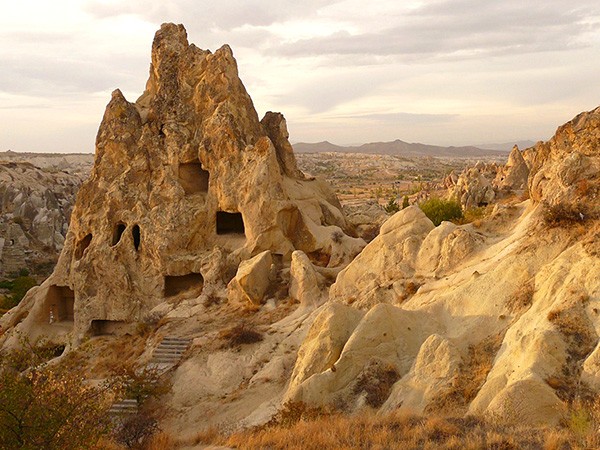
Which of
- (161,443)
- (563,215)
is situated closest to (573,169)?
(563,215)

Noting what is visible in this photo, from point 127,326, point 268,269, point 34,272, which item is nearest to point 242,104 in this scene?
point 268,269

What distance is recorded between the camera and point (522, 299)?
11.5 meters

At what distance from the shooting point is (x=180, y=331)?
18.7 meters

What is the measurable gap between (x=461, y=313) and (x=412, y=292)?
2.13m

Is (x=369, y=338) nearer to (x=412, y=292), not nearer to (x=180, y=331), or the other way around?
(x=412, y=292)

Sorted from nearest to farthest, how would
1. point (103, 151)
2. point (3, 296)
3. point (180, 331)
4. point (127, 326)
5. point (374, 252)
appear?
point (374, 252)
point (180, 331)
point (127, 326)
point (103, 151)
point (3, 296)

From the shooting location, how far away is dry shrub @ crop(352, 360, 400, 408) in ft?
36.0

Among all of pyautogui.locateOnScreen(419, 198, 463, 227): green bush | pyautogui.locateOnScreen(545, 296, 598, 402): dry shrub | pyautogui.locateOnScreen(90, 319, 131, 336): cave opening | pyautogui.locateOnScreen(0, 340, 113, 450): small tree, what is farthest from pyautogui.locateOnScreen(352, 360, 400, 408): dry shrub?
pyautogui.locateOnScreen(419, 198, 463, 227): green bush

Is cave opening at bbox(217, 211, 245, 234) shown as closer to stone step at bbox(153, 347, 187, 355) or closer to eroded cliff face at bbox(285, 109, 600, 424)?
stone step at bbox(153, 347, 187, 355)

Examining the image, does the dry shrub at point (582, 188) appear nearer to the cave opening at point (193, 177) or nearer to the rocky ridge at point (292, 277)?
the rocky ridge at point (292, 277)

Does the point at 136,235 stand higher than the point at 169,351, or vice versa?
the point at 136,235

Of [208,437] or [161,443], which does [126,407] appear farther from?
[208,437]

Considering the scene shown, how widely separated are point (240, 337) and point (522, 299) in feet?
25.5

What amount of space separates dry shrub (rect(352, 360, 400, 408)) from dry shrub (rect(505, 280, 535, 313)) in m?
2.57
